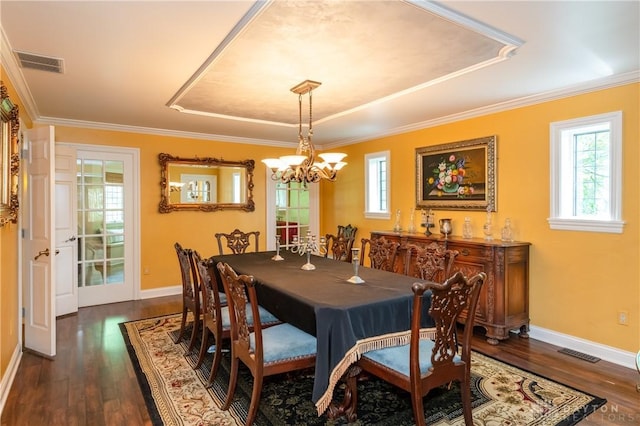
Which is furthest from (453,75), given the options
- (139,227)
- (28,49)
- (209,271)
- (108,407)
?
(139,227)

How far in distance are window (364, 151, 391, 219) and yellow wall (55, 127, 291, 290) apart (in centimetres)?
205

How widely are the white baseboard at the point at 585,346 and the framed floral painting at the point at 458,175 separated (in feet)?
4.42

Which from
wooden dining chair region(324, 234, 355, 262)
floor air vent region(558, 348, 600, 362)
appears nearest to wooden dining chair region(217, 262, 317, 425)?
wooden dining chair region(324, 234, 355, 262)

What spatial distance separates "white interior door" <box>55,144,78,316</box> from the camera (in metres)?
4.52

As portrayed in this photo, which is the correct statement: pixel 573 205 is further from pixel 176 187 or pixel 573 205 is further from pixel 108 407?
pixel 176 187

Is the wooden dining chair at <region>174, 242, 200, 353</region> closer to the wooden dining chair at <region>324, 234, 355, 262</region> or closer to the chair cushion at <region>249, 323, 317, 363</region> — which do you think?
the chair cushion at <region>249, 323, 317, 363</region>

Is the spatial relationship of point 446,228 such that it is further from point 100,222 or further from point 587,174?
point 100,222

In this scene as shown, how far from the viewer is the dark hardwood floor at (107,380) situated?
93.4 inches

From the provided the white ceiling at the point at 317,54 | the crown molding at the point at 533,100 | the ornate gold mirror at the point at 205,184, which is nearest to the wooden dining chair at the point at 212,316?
the white ceiling at the point at 317,54

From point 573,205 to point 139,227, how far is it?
17.1ft

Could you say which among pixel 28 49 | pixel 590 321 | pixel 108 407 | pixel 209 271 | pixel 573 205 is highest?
pixel 28 49

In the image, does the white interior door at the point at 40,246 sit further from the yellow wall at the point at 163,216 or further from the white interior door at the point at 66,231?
the yellow wall at the point at 163,216

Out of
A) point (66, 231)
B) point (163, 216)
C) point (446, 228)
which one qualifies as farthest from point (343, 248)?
point (66, 231)

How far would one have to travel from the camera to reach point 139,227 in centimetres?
527
